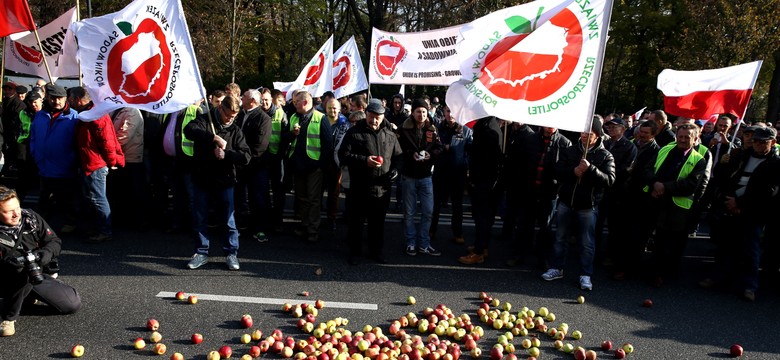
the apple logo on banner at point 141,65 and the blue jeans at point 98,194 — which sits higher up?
the apple logo on banner at point 141,65

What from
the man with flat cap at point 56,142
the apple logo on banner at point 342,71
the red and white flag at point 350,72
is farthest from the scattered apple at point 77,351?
the apple logo on banner at point 342,71

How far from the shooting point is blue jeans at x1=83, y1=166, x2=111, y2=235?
6.91 m

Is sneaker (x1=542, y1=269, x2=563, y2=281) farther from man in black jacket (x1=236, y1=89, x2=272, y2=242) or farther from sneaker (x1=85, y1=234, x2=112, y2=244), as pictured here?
sneaker (x1=85, y1=234, x2=112, y2=244)

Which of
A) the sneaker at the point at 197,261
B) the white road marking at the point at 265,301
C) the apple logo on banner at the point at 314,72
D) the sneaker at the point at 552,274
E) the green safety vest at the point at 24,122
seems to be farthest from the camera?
the apple logo on banner at the point at 314,72

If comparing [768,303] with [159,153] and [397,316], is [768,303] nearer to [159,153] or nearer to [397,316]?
[397,316]

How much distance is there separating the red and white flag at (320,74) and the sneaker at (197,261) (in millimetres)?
3994

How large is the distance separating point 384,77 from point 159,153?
3.48 meters

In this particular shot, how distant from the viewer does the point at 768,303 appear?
20.4 feet

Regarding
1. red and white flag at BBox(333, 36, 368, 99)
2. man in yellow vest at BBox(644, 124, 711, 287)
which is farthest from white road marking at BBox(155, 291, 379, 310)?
red and white flag at BBox(333, 36, 368, 99)

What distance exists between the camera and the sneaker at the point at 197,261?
6.27 meters

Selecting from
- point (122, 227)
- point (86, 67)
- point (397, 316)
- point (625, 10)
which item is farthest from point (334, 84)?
point (625, 10)

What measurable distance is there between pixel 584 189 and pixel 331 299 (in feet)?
9.85

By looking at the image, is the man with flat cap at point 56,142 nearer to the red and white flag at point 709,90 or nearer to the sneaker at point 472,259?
the sneaker at point 472,259

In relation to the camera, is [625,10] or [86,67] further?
[625,10]
